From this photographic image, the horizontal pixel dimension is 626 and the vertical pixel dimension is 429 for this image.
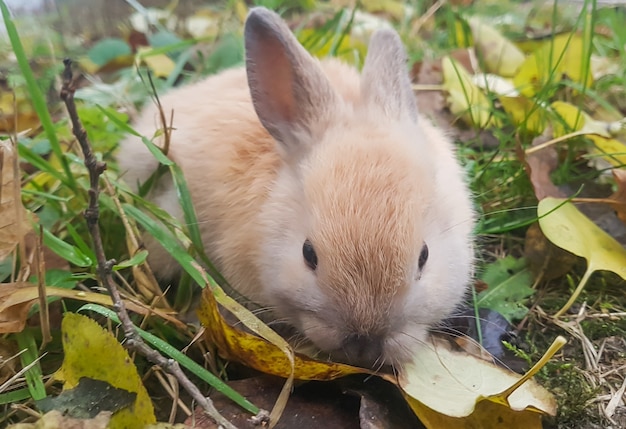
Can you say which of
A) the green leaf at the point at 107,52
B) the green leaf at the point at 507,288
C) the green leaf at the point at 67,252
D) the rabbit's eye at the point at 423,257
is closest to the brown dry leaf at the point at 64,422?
the green leaf at the point at 67,252

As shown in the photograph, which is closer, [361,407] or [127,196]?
[361,407]

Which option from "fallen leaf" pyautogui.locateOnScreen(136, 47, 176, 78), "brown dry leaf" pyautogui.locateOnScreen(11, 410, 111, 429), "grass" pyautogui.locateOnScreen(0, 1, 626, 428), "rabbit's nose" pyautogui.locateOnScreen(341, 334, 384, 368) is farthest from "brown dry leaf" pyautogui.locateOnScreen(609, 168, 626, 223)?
"fallen leaf" pyautogui.locateOnScreen(136, 47, 176, 78)

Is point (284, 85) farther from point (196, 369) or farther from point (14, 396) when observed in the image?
point (14, 396)

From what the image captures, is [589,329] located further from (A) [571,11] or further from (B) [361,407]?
(A) [571,11]

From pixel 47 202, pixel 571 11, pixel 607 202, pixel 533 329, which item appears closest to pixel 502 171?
pixel 607 202

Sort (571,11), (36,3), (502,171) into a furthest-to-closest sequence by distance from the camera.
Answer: (36,3), (571,11), (502,171)

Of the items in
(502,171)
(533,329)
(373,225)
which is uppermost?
(373,225)

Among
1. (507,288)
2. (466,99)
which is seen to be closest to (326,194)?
(507,288)

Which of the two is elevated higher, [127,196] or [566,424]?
Answer: [127,196]
